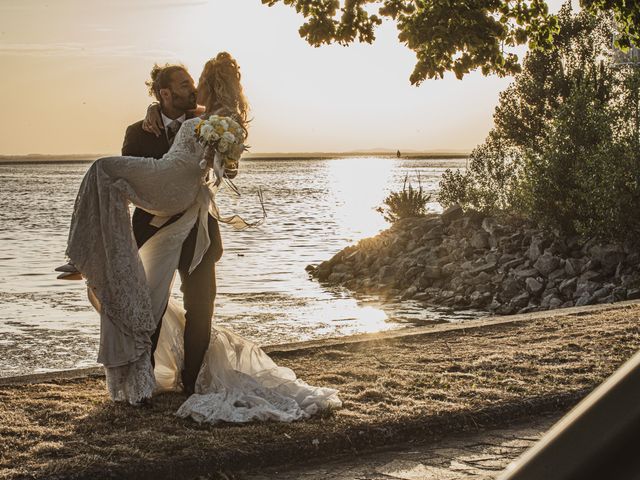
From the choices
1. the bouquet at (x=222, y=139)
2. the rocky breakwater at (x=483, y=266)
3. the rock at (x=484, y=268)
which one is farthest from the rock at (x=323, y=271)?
the bouquet at (x=222, y=139)

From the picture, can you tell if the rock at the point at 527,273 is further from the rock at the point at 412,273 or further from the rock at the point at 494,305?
the rock at the point at 412,273

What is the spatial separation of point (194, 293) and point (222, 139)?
1134 millimetres

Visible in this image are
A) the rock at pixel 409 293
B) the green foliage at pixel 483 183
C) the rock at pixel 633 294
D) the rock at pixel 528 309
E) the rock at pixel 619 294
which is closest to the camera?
the rock at pixel 633 294

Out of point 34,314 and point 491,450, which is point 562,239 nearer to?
point 34,314

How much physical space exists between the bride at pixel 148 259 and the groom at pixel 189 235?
80 mm

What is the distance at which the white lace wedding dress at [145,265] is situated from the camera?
6.62m

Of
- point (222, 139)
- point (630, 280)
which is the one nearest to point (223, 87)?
point (222, 139)

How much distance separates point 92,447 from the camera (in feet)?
18.0

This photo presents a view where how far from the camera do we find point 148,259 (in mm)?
6863

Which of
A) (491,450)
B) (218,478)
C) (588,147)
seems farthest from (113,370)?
(588,147)

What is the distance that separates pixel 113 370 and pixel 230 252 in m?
27.5

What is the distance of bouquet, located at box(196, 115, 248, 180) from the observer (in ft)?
21.0

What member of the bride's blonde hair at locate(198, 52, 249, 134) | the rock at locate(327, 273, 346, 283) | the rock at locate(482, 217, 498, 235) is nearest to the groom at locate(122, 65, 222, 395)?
the bride's blonde hair at locate(198, 52, 249, 134)

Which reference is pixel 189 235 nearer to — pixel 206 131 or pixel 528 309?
pixel 206 131
